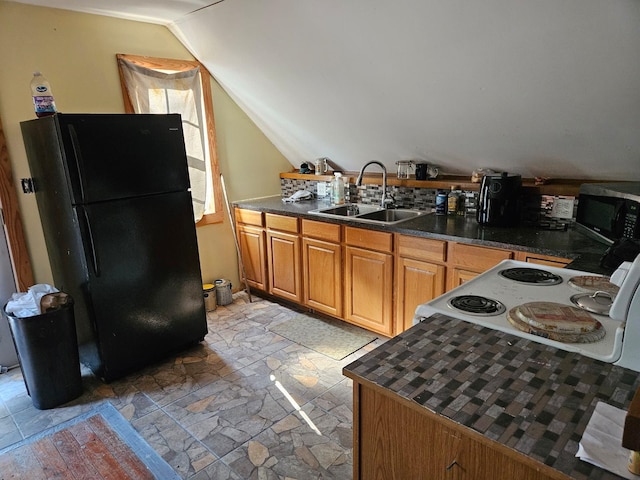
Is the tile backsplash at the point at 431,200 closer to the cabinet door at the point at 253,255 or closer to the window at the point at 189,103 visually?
the cabinet door at the point at 253,255

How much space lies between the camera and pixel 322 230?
322 centimetres

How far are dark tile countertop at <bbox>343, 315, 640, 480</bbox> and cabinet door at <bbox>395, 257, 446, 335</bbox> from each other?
137 centimetres

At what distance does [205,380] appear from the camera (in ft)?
8.70

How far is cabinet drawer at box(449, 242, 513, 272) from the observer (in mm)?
2320

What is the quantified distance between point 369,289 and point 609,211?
152 cm

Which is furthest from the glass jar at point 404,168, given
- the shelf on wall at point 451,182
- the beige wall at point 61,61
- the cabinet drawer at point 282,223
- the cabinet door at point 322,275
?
the beige wall at point 61,61

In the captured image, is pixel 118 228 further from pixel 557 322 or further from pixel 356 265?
pixel 557 322

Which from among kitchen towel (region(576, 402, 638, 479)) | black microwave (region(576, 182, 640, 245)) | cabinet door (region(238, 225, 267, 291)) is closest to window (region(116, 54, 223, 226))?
cabinet door (region(238, 225, 267, 291))

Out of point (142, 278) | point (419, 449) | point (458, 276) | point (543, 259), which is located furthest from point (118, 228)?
point (543, 259)

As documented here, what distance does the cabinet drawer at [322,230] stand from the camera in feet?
10.3

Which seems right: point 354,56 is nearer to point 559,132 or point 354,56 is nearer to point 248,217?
point 559,132

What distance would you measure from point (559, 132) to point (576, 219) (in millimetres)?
501

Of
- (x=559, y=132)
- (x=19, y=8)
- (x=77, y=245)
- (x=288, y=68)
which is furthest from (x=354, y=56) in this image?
(x=19, y=8)

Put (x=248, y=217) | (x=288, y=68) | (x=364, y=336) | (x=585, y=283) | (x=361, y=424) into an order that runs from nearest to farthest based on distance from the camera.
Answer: (x=361, y=424) < (x=585, y=283) < (x=288, y=68) < (x=364, y=336) < (x=248, y=217)
